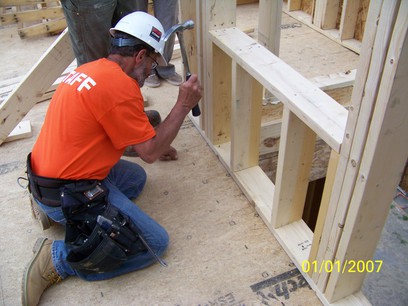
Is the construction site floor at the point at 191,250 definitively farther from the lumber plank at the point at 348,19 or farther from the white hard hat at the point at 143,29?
the lumber plank at the point at 348,19

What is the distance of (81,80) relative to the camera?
186 centimetres

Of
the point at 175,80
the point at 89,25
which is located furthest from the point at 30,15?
the point at 89,25

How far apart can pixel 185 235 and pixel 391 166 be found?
4.07 feet

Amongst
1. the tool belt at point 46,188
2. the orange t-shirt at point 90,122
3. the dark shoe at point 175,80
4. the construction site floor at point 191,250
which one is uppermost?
the orange t-shirt at point 90,122

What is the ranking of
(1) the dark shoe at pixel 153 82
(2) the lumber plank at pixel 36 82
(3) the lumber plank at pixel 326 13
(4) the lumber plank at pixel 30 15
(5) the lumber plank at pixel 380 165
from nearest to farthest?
(5) the lumber plank at pixel 380 165, (2) the lumber plank at pixel 36 82, (1) the dark shoe at pixel 153 82, (3) the lumber plank at pixel 326 13, (4) the lumber plank at pixel 30 15

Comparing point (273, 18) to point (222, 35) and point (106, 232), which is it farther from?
point (106, 232)

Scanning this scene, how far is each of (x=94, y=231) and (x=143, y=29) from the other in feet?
3.30

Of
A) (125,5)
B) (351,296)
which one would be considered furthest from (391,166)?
(125,5)

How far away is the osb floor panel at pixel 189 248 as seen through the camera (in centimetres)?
195

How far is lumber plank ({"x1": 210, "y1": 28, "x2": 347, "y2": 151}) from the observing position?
1.56m

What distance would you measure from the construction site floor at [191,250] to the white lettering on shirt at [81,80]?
92 centimetres

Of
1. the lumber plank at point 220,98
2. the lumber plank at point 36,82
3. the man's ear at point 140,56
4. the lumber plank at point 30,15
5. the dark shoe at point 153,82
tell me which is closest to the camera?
the man's ear at point 140,56

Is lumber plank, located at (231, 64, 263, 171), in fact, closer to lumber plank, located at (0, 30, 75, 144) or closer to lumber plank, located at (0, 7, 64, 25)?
lumber plank, located at (0, 30, 75, 144)

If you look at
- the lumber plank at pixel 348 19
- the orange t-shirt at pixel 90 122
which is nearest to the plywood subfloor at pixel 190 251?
the orange t-shirt at pixel 90 122
